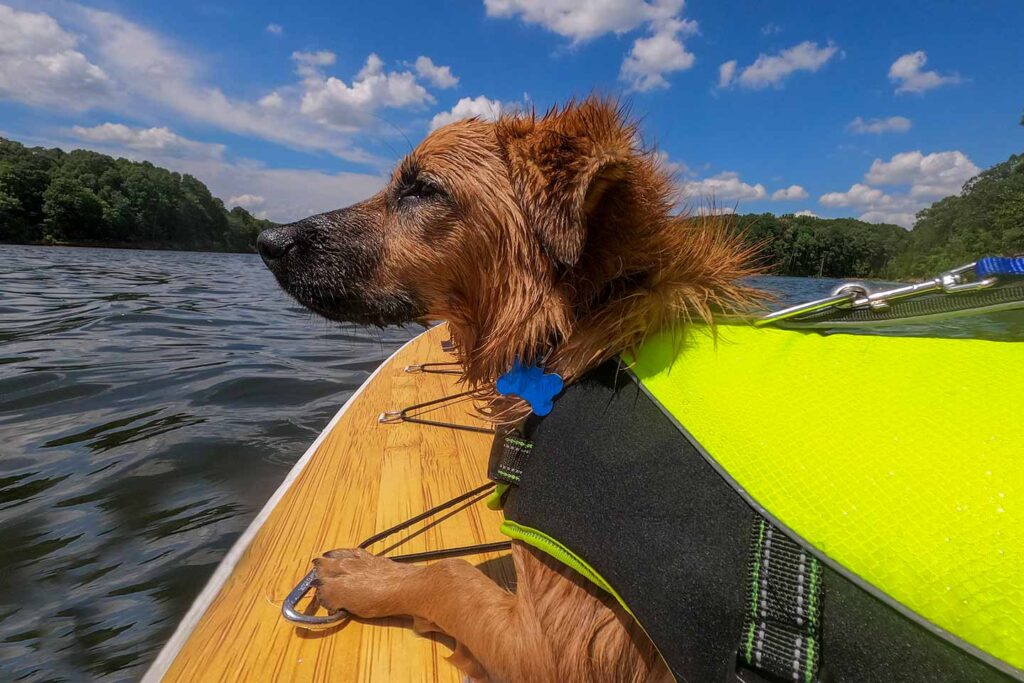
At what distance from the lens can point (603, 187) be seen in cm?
182

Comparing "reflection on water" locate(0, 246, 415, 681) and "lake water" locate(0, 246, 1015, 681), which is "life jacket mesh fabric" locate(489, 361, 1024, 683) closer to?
→ "lake water" locate(0, 246, 1015, 681)

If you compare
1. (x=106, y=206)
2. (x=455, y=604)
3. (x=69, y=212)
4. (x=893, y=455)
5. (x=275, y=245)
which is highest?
(x=106, y=206)

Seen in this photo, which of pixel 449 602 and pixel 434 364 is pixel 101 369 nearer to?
pixel 434 364

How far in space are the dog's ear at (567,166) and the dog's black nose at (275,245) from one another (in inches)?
43.8

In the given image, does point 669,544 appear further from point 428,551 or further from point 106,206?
point 106,206

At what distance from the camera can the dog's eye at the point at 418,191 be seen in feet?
8.01

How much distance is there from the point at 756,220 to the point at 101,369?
741 centimetres

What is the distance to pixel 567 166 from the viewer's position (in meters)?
1.92

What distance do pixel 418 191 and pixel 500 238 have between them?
0.58 meters

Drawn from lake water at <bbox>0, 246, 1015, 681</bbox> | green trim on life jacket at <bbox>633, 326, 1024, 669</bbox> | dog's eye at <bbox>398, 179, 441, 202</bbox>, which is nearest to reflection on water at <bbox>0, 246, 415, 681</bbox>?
lake water at <bbox>0, 246, 1015, 681</bbox>

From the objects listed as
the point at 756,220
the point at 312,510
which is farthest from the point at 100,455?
the point at 756,220

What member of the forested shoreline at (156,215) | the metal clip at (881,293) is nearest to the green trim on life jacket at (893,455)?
the metal clip at (881,293)

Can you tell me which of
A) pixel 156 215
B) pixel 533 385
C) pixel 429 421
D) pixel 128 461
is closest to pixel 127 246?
pixel 156 215

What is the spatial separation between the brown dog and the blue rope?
700mm
